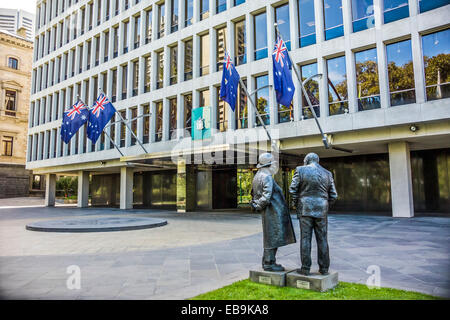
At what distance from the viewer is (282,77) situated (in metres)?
14.0

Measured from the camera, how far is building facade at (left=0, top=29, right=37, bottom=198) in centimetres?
4594

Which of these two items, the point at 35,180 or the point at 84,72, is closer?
the point at 84,72

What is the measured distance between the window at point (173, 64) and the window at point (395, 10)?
591 inches

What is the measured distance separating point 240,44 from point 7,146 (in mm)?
41950

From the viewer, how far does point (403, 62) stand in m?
16.3

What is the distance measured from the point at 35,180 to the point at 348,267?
54.8m

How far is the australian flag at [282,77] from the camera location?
14031 millimetres

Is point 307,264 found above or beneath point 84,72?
beneath

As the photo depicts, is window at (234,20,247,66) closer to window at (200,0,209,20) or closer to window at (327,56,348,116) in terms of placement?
window at (200,0,209,20)

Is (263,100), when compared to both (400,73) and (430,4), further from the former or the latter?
(430,4)

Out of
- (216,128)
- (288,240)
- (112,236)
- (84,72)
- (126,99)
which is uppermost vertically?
(84,72)
